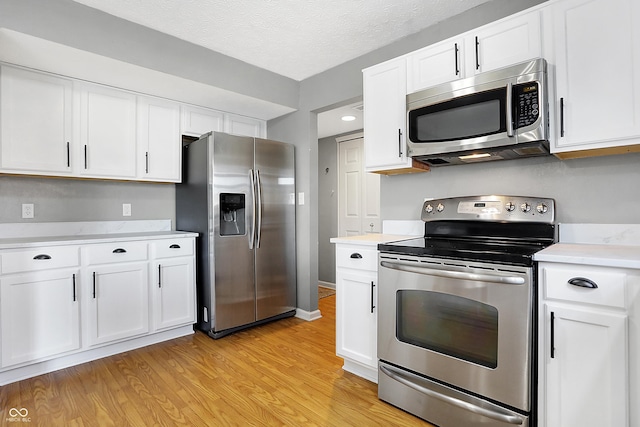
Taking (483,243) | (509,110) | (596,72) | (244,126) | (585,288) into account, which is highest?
(244,126)

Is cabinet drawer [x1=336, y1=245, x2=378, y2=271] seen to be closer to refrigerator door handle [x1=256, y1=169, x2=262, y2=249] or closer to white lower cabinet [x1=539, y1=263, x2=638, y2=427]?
white lower cabinet [x1=539, y1=263, x2=638, y2=427]

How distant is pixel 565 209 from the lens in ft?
6.33

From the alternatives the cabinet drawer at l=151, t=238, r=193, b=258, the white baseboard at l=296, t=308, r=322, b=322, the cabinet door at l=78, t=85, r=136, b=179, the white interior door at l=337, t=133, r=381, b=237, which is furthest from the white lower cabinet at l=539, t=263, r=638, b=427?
the white interior door at l=337, t=133, r=381, b=237

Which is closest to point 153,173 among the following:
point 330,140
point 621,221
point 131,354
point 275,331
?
point 131,354

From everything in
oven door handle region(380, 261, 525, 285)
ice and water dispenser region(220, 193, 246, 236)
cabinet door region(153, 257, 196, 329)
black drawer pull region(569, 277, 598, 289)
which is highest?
ice and water dispenser region(220, 193, 246, 236)

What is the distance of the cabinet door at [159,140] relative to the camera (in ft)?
9.89

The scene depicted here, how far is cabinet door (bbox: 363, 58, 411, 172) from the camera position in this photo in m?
2.34

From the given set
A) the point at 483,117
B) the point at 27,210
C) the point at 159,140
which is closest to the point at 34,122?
the point at 27,210

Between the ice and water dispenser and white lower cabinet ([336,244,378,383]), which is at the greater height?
the ice and water dispenser

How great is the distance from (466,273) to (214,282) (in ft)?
7.02

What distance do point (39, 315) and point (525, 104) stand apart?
3.27m

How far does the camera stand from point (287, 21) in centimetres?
245

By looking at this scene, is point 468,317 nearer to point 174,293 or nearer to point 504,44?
point 504,44

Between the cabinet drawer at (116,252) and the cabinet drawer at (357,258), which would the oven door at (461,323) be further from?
the cabinet drawer at (116,252)
